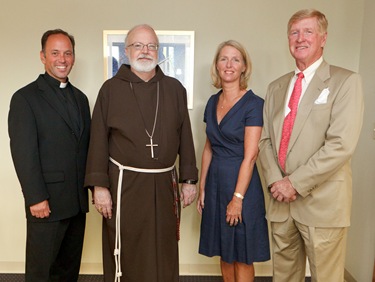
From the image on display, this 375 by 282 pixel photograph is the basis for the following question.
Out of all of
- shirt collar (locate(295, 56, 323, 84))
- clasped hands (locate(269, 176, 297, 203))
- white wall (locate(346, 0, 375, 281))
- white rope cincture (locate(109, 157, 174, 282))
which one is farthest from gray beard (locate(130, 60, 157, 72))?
white wall (locate(346, 0, 375, 281))

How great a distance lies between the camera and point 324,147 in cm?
160

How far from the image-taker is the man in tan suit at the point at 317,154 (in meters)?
1.58

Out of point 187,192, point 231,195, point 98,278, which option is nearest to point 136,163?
point 187,192

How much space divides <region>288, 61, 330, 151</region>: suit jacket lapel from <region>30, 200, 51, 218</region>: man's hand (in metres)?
1.38

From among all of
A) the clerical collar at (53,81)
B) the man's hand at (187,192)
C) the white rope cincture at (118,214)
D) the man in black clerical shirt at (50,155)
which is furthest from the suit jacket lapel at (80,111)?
the man's hand at (187,192)

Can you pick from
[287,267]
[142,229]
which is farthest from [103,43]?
[287,267]

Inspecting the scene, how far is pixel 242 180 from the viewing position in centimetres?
192

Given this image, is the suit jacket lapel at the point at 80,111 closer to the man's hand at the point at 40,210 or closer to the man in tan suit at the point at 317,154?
the man's hand at the point at 40,210

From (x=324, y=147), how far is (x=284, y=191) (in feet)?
1.00

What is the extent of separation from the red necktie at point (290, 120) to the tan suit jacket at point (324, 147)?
0.09 feet

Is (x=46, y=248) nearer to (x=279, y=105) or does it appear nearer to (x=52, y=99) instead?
(x=52, y=99)

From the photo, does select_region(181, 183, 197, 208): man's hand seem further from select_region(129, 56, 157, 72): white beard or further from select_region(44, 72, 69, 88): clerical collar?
select_region(44, 72, 69, 88): clerical collar

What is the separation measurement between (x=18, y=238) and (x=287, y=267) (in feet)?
7.32

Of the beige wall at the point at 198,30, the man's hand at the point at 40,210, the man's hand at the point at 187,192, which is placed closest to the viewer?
the man's hand at the point at 40,210
